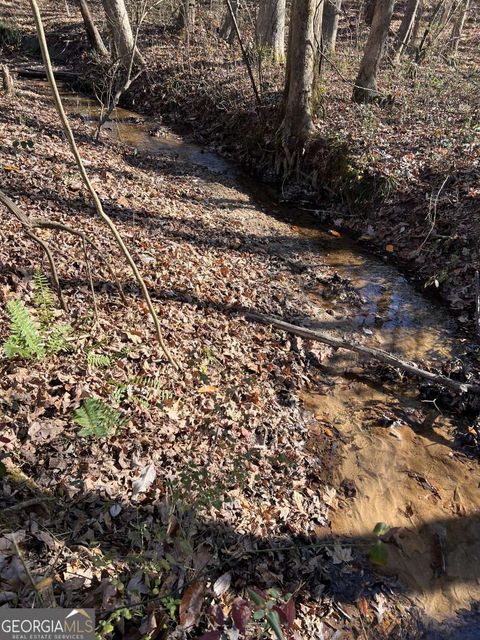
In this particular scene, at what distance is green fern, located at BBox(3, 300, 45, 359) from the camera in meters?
4.16

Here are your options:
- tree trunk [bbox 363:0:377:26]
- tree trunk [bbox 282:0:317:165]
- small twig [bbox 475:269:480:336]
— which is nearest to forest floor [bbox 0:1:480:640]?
small twig [bbox 475:269:480:336]

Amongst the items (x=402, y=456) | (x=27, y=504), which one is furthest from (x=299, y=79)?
(x=27, y=504)

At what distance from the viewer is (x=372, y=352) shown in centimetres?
594

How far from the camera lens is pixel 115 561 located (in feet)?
10.3

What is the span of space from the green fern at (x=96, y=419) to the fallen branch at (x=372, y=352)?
275 centimetres

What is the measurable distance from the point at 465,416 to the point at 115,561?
4.40 m

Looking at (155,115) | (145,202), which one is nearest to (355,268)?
(145,202)

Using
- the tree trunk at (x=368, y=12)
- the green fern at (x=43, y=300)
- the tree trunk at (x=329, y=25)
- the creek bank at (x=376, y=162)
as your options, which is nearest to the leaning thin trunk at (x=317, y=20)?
the creek bank at (x=376, y=162)

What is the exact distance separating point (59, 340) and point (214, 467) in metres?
1.99

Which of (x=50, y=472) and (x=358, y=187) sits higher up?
(x=358, y=187)

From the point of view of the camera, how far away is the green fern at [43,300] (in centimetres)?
474

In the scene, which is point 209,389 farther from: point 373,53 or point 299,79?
point 373,53

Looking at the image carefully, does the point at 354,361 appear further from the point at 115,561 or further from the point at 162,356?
the point at 115,561

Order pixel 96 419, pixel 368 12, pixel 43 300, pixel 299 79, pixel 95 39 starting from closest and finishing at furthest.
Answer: pixel 96 419 → pixel 43 300 → pixel 299 79 → pixel 95 39 → pixel 368 12
